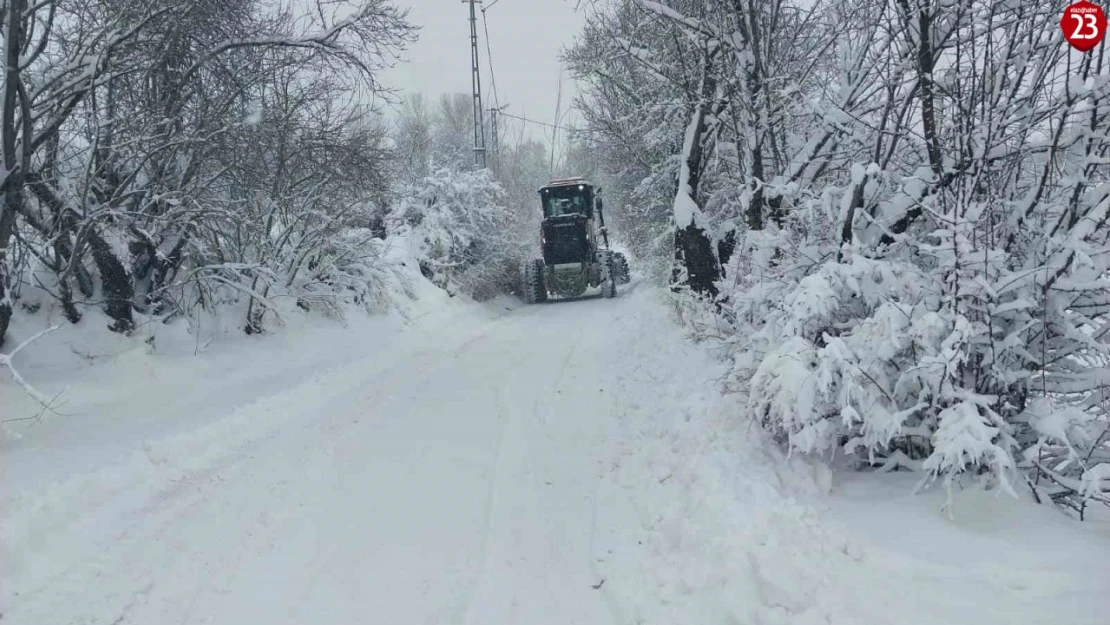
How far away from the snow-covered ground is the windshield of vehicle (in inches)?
633

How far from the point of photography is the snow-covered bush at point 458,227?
20484 mm

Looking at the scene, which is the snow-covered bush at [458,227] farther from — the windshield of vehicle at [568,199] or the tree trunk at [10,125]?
the tree trunk at [10,125]

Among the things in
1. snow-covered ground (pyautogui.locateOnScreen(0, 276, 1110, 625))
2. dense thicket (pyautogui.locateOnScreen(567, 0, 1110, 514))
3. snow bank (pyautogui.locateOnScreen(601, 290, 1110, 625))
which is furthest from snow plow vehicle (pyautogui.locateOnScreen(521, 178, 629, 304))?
snow bank (pyautogui.locateOnScreen(601, 290, 1110, 625))

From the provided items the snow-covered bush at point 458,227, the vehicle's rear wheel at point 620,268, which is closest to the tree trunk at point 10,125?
the snow-covered bush at point 458,227

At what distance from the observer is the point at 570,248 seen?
22.6m

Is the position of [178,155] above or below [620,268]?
above

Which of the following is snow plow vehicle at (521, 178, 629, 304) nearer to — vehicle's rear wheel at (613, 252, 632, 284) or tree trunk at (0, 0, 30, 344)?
vehicle's rear wheel at (613, 252, 632, 284)

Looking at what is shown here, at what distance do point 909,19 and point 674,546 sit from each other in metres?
3.83

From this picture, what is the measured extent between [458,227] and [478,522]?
17.3m

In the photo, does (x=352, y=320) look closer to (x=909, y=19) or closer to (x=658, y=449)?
(x=658, y=449)

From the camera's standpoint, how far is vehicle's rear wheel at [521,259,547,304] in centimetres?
2430

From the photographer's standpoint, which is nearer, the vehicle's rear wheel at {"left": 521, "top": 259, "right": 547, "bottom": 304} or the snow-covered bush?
the snow-covered bush

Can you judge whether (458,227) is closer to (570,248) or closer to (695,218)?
(570,248)

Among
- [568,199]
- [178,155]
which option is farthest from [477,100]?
[178,155]
